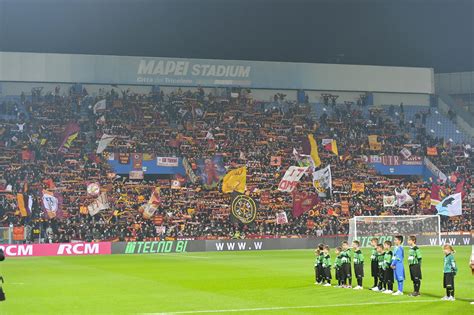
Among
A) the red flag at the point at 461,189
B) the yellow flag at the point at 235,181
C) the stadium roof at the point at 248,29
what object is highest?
the stadium roof at the point at 248,29

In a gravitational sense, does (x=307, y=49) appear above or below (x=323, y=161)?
above

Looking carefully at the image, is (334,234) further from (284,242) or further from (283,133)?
(283,133)

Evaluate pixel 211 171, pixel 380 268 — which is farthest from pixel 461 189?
pixel 380 268

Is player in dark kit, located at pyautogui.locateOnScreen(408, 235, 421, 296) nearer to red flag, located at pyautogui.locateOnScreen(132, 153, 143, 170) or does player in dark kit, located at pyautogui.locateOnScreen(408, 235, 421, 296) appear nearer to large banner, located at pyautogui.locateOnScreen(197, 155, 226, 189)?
large banner, located at pyautogui.locateOnScreen(197, 155, 226, 189)

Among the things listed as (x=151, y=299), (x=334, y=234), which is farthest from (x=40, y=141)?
(x=151, y=299)

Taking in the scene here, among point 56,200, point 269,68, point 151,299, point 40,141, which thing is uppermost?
point 269,68

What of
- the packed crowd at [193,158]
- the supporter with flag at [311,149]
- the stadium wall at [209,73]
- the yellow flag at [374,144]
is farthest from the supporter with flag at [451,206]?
the stadium wall at [209,73]

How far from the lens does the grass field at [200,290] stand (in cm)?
2028

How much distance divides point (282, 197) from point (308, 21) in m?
14.9

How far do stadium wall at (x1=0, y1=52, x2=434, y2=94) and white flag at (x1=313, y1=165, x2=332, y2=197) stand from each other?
11569 millimetres

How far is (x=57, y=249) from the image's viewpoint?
48250mm

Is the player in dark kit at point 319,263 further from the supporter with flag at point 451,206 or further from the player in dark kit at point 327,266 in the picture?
the supporter with flag at point 451,206

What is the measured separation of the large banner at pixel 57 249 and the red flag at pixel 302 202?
15.4 m

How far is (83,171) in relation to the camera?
56469mm
